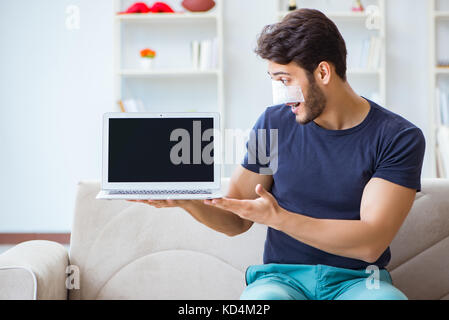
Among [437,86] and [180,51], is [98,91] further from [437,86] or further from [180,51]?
[437,86]

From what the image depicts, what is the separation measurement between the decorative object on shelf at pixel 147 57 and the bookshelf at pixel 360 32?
90cm

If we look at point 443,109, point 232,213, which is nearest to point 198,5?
point 443,109

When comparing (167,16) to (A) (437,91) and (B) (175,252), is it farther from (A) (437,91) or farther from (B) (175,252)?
(B) (175,252)

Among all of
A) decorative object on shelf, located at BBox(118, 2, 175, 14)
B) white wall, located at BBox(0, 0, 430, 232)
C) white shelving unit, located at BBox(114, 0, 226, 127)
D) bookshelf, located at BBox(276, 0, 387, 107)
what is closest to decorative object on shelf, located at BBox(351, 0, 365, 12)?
bookshelf, located at BBox(276, 0, 387, 107)

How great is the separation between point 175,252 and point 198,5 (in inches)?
86.1

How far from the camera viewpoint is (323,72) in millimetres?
1312

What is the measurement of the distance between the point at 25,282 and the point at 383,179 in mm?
921

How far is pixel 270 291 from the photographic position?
1.12 m

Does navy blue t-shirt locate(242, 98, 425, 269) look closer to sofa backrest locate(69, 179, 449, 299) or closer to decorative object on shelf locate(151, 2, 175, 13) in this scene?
sofa backrest locate(69, 179, 449, 299)

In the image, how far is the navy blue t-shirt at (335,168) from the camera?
48.0 inches

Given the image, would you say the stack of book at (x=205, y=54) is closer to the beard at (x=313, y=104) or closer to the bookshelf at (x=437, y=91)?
the bookshelf at (x=437, y=91)

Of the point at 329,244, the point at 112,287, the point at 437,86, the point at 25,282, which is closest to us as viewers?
the point at 329,244

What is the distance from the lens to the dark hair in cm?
128

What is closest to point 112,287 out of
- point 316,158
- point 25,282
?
point 25,282
